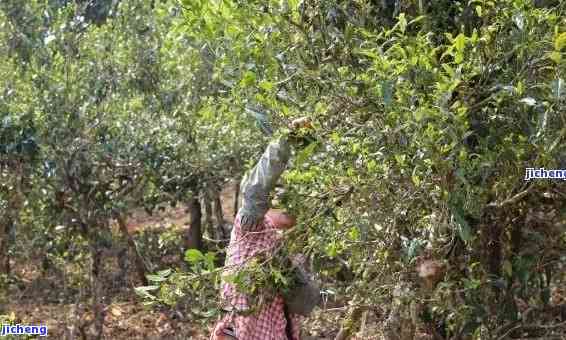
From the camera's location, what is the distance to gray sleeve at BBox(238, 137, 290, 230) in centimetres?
345

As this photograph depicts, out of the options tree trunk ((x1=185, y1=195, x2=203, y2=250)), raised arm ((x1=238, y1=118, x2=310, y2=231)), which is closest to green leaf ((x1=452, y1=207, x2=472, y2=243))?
raised arm ((x1=238, y1=118, x2=310, y2=231))

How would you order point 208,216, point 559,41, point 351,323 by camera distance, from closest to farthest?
point 559,41
point 351,323
point 208,216

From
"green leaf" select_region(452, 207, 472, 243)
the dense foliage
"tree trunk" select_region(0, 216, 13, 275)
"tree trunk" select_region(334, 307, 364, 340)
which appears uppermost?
"tree trunk" select_region(0, 216, 13, 275)

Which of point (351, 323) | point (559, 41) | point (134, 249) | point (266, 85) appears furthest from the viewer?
point (134, 249)

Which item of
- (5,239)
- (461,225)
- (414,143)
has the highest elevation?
(5,239)

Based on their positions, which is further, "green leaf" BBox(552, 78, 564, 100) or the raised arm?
the raised arm

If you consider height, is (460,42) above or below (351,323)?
above

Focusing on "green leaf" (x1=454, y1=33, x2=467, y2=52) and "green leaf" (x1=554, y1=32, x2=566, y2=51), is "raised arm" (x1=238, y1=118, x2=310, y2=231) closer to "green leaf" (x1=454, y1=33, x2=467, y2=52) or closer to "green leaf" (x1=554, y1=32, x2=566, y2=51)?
"green leaf" (x1=454, y1=33, x2=467, y2=52)

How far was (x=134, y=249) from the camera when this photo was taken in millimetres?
7258

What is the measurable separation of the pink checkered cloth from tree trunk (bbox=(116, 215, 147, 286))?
2896mm

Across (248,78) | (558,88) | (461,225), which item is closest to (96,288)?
(248,78)

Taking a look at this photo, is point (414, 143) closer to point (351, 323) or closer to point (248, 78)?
point (248, 78)

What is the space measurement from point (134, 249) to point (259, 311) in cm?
372

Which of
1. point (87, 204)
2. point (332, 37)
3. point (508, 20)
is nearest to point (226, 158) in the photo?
point (87, 204)
